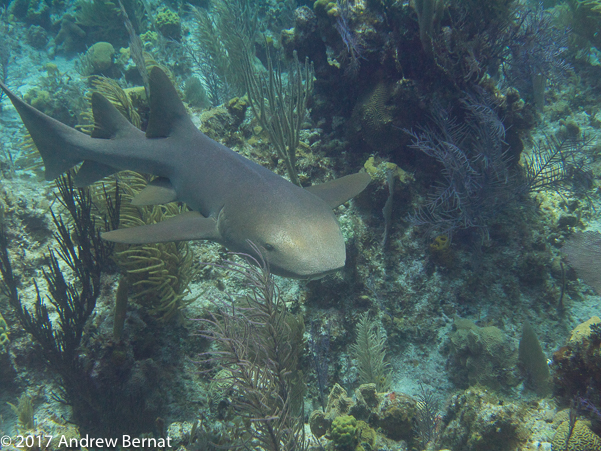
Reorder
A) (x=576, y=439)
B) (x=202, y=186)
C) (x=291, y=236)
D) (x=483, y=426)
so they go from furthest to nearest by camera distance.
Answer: (x=202, y=186), (x=483, y=426), (x=576, y=439), (x=291, y=236)

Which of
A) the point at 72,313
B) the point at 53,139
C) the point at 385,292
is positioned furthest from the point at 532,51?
the point at 72,313

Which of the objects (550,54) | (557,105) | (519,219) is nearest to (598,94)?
(557,105)

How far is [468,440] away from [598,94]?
34.7 ft

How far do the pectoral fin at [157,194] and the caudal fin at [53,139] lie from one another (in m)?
1.02

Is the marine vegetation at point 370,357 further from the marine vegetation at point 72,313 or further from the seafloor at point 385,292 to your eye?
the marine vegetation at point 72,313

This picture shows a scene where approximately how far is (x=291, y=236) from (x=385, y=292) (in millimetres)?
2510

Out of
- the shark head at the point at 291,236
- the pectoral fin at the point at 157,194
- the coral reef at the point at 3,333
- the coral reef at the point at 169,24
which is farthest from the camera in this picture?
the coral reef at the point at 169,24

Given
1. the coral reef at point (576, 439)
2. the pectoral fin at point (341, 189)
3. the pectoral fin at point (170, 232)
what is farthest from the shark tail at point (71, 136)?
the coral reef at point (576, 439)

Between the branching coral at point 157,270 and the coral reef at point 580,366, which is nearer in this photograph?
the coral reef at point 580,366

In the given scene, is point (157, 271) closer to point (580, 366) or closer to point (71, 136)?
point (71, 136)

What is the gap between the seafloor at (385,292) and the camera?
297cm

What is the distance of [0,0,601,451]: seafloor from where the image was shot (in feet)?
9.75

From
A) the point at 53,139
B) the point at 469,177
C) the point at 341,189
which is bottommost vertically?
the point at 341,189

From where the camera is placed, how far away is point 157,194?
10.1 ft
